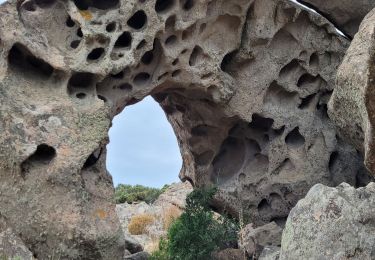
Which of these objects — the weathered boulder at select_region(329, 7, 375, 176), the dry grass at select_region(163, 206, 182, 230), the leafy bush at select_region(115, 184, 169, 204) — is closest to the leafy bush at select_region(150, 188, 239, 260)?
the weathered boulder at select_region(329, 7, 375, 176)

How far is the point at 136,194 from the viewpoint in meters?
26.9

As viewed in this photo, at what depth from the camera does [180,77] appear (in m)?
10.1

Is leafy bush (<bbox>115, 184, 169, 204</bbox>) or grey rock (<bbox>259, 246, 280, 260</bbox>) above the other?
leafy bush (<bbox>115, 184, 169, 204</bbox>)

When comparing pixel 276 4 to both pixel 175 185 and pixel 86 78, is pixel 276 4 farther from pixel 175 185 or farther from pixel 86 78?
pixel 175 185

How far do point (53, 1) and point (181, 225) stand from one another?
3741mm

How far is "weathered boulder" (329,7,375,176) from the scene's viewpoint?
6.02 metres

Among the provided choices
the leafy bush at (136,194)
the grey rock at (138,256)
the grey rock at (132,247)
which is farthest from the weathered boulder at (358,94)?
the leafy bush at (136,194)

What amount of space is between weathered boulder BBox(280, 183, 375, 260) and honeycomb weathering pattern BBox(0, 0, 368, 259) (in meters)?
2.04

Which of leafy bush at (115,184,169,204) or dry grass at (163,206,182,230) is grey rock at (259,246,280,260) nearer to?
dry grass at (163,206,182,230)

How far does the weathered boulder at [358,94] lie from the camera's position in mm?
6016

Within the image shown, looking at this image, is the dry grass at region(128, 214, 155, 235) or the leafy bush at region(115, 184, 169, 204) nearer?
the dry grass at region(128, 214, 155, 235)

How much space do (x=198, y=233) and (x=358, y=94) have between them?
411 centimetres

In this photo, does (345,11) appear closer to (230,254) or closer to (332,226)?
(230,254)

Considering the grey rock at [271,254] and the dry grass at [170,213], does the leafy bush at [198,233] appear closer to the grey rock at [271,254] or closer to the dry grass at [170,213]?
the grey rock at [271,254]
